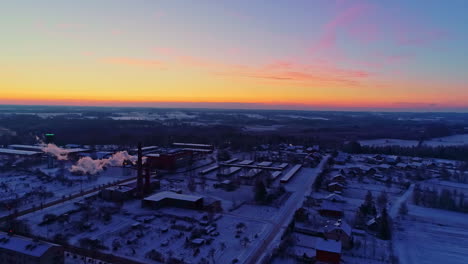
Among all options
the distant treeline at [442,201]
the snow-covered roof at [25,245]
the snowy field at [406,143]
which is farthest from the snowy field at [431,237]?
the snowy field at [406,143]

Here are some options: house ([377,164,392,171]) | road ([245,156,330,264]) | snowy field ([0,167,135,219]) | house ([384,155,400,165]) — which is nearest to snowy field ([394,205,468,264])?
road ([245,156,330,264])

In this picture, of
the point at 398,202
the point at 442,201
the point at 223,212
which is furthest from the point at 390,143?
the point at 223,212

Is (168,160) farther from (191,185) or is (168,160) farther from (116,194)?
(116,194)

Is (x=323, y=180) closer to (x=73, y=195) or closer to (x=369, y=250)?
(x=369, y=250)

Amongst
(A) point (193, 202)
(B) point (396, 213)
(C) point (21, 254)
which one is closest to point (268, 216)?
(A) point (193, 202)

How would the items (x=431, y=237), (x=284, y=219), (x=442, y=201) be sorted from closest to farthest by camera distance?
1. (x=431, y=237)
2. (x=284, y=219)
3. (x=442, y=201)

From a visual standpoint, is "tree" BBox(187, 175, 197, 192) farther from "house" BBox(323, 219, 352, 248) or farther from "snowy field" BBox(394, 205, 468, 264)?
"snowy field" BBox(394, 205, 468, 264)
